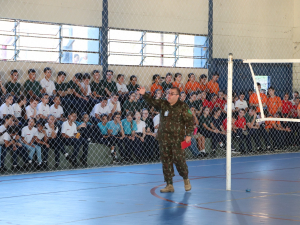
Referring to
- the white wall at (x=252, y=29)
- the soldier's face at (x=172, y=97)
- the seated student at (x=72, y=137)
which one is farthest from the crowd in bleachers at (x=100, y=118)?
the soldier's face at (x=172, y=97)

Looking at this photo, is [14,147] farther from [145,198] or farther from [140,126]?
[145,198]

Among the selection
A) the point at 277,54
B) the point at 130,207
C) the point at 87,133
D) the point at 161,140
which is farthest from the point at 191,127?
the point at 277,54

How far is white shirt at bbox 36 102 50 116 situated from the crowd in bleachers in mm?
23

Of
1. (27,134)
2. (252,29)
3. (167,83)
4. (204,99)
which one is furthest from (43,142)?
(252,29)

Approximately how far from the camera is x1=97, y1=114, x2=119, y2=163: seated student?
1274 cm

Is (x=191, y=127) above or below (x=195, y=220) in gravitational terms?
above

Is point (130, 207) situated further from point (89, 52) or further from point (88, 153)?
point (89, 52)

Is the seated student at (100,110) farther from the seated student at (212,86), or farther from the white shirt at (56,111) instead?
the seated student at (212,86)

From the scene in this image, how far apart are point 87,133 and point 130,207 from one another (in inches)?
232

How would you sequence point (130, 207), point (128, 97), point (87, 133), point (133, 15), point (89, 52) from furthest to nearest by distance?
1. point (133, 15)
2. point (89, 52)
3. point (128, 97)
4. point (87, 133)
5. point (130, 207)

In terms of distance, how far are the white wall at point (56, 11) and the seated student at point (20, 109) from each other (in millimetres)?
2770

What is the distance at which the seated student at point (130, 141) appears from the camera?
13.1m

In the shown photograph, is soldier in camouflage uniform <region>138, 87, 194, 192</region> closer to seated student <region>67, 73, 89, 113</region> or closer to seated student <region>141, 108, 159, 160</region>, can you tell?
seated student <region>67, 73, 89, 113</region>

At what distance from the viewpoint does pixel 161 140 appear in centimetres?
796
